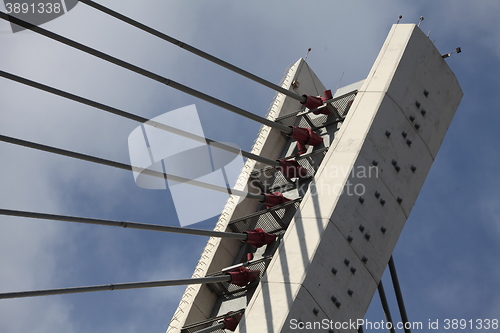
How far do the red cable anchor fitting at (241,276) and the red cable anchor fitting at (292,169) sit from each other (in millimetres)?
2522

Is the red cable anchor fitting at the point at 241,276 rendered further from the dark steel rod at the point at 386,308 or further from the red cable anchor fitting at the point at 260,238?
the dark steel rod at the point at 386,308

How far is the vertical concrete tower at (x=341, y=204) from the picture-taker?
16984 millimetres

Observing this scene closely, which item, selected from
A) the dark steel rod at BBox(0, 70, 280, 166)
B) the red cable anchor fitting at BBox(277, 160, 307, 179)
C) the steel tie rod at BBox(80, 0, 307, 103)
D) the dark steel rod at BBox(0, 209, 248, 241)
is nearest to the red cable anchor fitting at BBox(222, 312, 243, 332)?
the dark steel rod at BBox(0, 209, 248, 241)

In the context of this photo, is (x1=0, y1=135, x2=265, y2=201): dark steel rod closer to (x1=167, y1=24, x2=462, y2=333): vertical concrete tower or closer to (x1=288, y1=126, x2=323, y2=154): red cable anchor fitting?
(x1=167, y1=24, x2=462, y2=333): vertical concrete tower

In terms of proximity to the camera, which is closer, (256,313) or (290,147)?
(256,313)

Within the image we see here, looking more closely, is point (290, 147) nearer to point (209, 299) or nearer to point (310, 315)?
point (209, 299)

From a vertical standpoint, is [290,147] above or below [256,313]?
above

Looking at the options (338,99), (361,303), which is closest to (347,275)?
(361,303)

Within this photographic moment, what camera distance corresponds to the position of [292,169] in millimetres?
20156

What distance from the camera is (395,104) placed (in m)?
19.2

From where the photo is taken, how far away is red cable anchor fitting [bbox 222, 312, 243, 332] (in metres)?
18.2

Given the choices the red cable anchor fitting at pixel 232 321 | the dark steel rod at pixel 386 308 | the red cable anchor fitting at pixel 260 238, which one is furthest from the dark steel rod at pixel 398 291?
the red cable anchor fitting at pixel 232 321

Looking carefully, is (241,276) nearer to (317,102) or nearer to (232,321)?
(232,321)

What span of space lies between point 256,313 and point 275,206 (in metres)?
3.49
